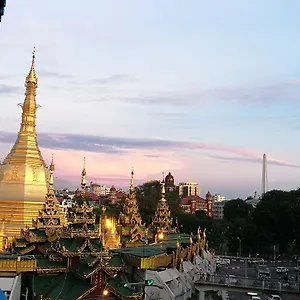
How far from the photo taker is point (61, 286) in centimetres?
1697

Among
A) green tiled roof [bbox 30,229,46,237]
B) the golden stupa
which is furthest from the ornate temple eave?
the golden stupa

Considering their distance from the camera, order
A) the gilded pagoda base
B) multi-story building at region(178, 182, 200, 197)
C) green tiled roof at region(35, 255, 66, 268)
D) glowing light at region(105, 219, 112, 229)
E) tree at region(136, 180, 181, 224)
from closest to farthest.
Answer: green tiled roof at region(35, 255, 66, 268), glowing light at region(105, 219, 112, 229), the gilded pagoda base, tree at region(136, 180, 181, 224), multi-story building at region(178, 182, 200, 197)

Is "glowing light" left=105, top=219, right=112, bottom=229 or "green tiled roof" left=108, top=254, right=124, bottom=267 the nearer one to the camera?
"green tiled roof" left=108, top=254, right=124, bottom=267

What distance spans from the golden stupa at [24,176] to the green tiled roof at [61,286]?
12.4 meters

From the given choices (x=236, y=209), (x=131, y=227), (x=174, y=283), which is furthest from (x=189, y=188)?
(x=174, y=283)

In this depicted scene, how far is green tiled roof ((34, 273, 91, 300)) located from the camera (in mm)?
16234

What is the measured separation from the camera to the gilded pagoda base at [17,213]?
30.5 meters

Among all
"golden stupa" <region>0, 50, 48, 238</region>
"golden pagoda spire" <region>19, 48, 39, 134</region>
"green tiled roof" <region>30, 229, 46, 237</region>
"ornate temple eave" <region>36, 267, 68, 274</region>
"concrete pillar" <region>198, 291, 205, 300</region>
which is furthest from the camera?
"golden pagoda spire" <region>19, 48, 39, 134</region>

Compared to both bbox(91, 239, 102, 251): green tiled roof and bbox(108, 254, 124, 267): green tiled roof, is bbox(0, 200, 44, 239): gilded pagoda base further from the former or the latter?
bbox(91, 239, 102, 251): green tiled roof

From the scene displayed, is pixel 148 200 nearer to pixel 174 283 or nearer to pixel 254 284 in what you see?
pixel 254 284

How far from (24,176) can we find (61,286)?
1765 cm

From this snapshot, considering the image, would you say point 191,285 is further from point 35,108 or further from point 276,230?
point 276,230

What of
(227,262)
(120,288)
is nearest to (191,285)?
(120,288)

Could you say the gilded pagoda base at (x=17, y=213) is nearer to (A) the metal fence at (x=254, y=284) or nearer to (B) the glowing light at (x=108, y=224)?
(B) the glowing light at (x=108, y=224)
